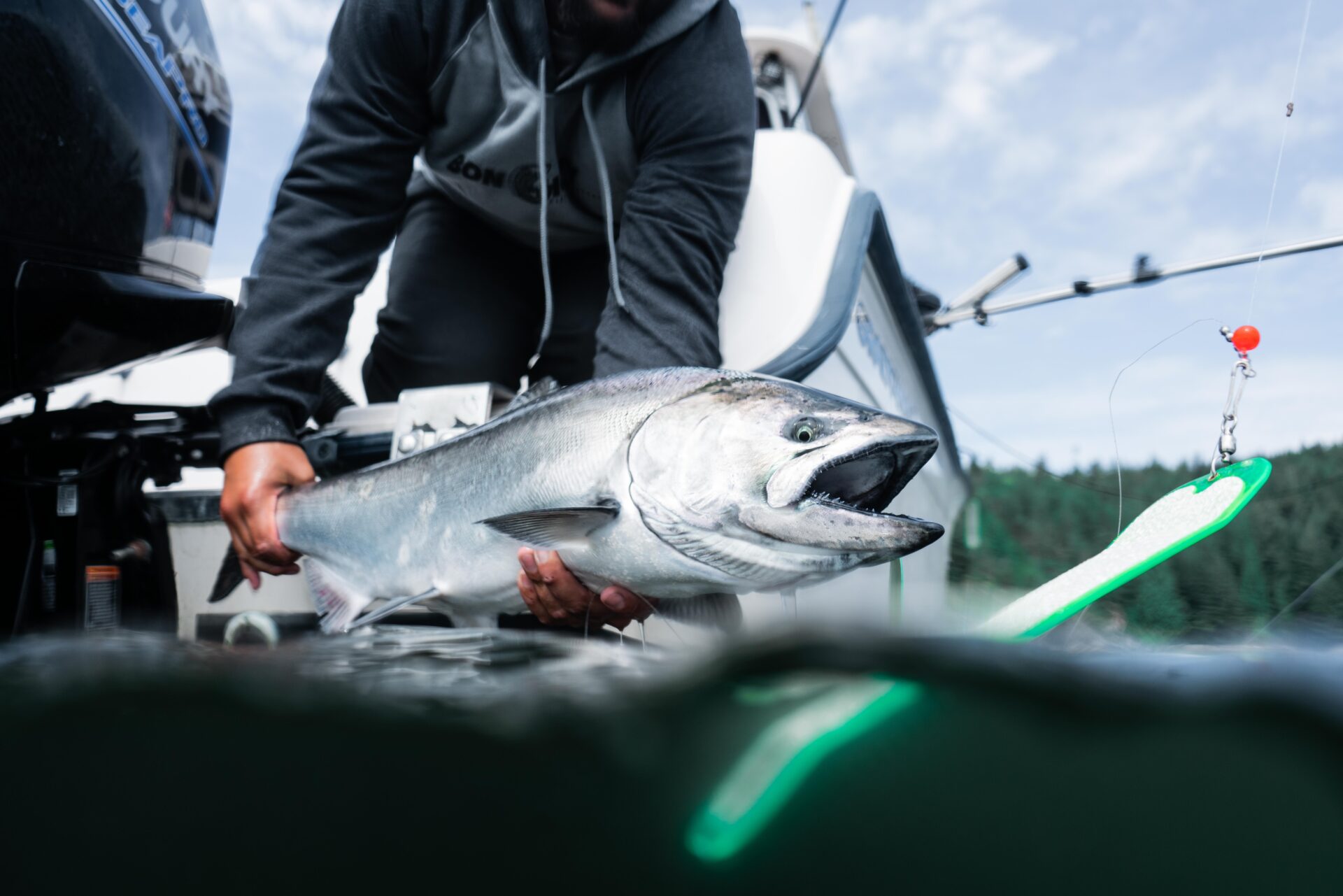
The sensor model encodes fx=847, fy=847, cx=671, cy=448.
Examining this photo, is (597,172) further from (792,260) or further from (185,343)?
(185,343)

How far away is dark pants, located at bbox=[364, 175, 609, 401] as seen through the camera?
2.09m

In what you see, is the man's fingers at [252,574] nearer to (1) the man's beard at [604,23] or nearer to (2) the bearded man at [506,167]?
(2) the bearded man at [506,167]

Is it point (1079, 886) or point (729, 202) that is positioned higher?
point (729, 202)

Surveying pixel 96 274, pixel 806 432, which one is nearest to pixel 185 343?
pixel 96 274

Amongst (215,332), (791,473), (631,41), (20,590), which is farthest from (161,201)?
(791,473)

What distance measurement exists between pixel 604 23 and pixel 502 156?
36 cm

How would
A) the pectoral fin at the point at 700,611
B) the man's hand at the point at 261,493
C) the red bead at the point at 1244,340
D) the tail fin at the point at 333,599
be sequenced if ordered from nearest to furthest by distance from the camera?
1. the red bead at the point at 1244,340
2. the pectoral fin at the point at 700,611
3. the tail fin at the point at 333,599
4. the man's hand at the point at 261,493

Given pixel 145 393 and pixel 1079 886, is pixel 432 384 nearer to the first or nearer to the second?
pixel 145 393

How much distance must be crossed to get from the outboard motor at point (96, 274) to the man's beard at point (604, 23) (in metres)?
0.94

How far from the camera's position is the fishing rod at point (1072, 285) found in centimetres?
132

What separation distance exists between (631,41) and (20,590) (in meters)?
1.75

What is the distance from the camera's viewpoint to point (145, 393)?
274cm

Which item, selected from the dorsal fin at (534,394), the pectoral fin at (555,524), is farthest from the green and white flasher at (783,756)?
the dorsal fin at (534,394)

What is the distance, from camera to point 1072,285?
2.67 m
